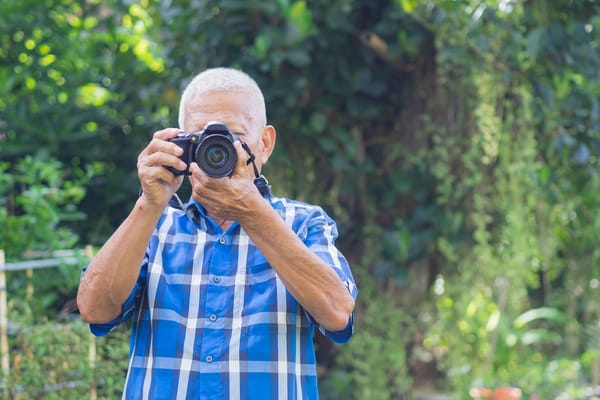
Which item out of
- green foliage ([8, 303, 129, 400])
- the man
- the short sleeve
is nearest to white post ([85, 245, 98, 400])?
green foliage ([8, 303, 129, 400])

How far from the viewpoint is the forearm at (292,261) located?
1.56 meters

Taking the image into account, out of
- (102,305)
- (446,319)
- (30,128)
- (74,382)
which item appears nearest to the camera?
(102,305)

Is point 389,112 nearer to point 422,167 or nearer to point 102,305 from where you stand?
point 422,167

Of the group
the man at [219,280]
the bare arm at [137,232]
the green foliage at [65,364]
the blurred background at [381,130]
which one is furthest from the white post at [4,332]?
the bare arm at [137,232]

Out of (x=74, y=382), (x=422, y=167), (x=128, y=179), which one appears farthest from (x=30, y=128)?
(x=422, y=167)

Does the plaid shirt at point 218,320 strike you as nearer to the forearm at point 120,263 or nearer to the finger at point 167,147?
the forearm at point 120,263

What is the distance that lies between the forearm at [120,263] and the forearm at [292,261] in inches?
7.3

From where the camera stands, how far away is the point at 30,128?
354 centimetres

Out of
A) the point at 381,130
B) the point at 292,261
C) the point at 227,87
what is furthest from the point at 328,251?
Answer: the point at 381,130

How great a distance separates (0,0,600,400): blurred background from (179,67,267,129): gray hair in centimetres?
144

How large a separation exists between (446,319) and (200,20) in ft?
5.38

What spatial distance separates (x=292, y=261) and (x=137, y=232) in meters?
0.29

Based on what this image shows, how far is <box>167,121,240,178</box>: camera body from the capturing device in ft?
5.06

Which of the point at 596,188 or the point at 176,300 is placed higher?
the point at 596,188
